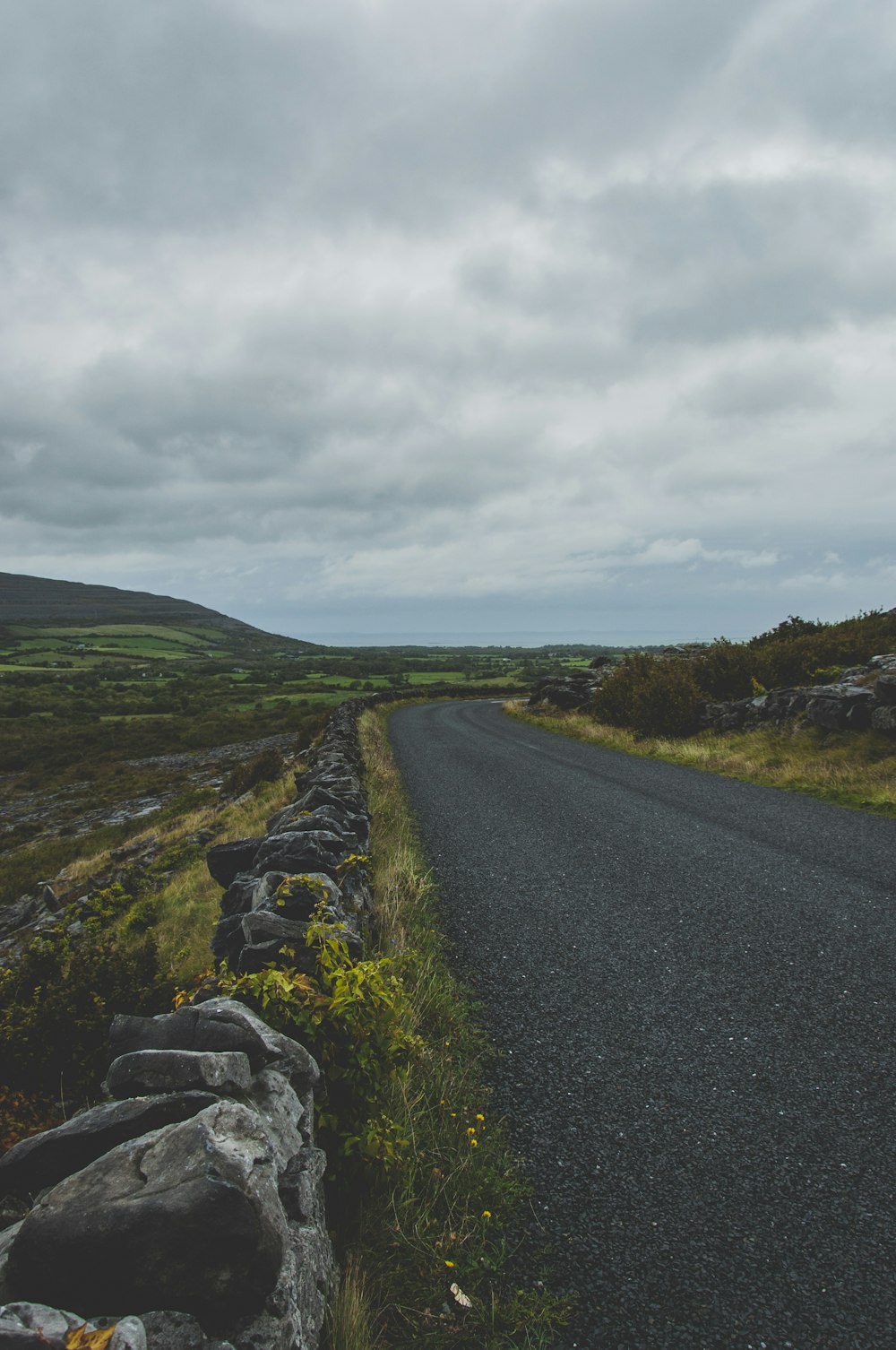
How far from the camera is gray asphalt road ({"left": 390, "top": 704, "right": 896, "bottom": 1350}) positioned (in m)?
2.85

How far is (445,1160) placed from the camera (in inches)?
143

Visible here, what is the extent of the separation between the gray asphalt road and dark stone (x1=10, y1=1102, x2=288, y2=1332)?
1687mm

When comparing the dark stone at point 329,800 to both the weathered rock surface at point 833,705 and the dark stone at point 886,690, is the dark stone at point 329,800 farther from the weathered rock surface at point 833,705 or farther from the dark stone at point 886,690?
the dark stone at point 886,690

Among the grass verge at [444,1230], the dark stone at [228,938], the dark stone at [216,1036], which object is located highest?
the dark stone at [216,1036]

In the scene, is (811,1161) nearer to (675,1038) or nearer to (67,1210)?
(675,1038)

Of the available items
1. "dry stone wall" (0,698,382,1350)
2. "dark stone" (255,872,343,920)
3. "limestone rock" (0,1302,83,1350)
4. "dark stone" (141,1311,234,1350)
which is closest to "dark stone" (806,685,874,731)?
"dark stone" (255,872,343,920)

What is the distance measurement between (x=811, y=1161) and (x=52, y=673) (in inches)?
6093

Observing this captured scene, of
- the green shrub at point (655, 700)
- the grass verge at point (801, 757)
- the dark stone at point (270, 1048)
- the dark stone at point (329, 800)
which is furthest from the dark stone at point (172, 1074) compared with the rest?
the green shrub at point (655, 700)

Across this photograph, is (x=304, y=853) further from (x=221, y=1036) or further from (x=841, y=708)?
(x=841, y=708)

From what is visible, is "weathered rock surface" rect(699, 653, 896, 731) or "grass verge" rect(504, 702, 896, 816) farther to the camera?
"weathered rock surface" rect(699, 653, 896, 731)

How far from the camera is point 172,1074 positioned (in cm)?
279

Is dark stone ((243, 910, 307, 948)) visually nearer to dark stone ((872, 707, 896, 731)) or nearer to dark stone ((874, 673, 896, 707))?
dark stone ((872, 707, 896, 731))

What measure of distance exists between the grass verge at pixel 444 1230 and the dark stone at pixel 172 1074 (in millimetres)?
1019

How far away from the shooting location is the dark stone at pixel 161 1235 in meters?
1.98
